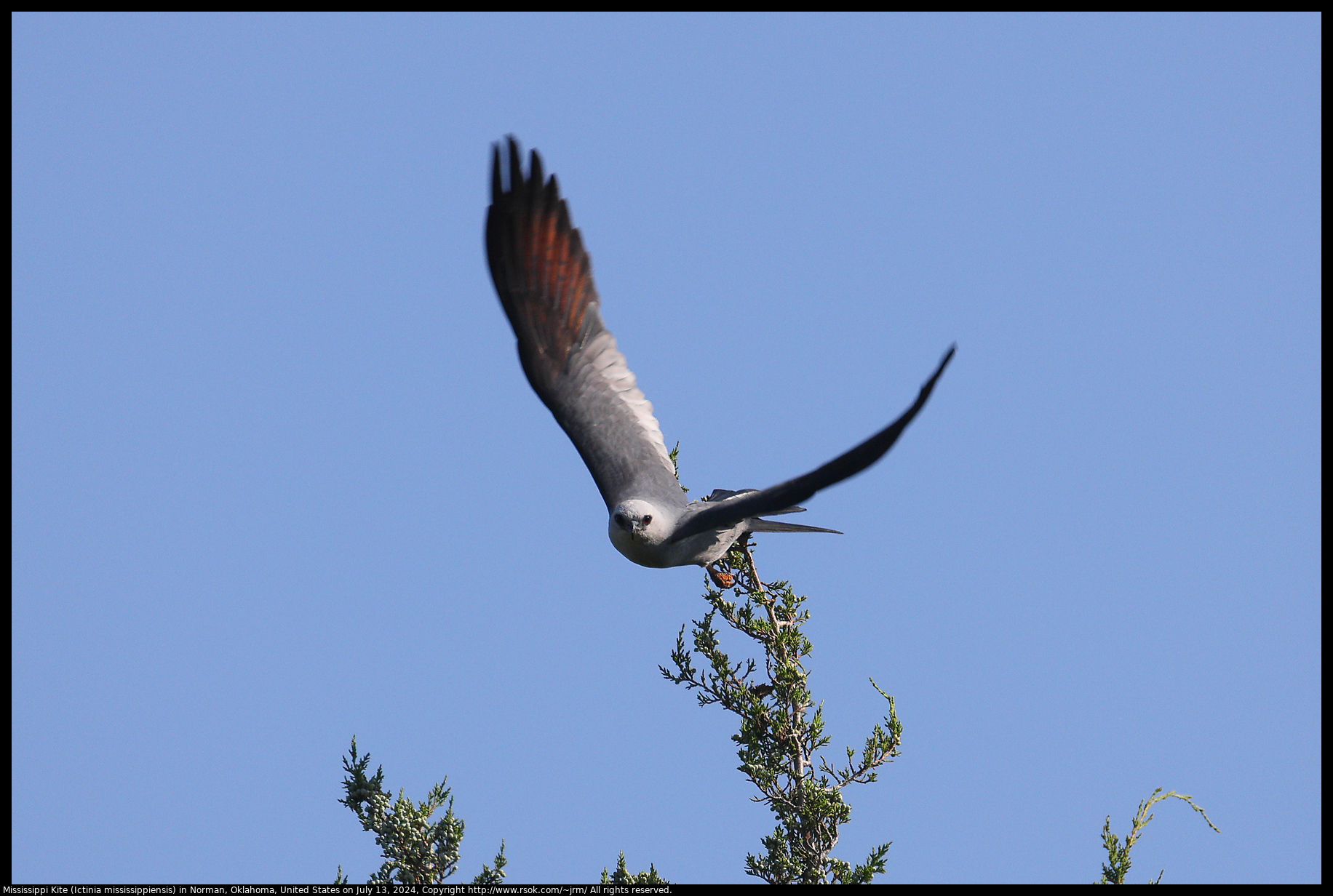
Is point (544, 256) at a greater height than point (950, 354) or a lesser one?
greater

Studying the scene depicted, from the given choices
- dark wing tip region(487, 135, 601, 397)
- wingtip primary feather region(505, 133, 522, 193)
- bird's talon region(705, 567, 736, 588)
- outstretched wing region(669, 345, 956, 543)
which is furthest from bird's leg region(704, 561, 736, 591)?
wingtip primary feather region(505, 133, 522, 193)

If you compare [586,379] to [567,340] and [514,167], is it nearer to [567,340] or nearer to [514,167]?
[567,340]

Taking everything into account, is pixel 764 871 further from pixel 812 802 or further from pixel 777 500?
pixel 777 500

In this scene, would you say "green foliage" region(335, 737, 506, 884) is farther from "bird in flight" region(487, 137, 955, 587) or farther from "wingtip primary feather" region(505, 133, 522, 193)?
"wingtip primary feather" region(505, 133, 522, 193)

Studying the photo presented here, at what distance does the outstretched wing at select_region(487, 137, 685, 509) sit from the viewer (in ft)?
22.8

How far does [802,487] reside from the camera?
5246 mm

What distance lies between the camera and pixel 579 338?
24.5 feet

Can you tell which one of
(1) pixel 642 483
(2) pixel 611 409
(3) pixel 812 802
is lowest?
(3) pixel 812 802

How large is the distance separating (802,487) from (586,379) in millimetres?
2707

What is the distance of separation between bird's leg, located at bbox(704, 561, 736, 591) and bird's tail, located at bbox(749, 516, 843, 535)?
1.22ft

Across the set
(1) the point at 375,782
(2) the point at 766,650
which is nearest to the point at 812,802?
(2) the point at 766,650

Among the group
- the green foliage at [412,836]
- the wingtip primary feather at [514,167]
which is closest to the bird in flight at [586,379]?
the wingtip primary feather at [514,167]
